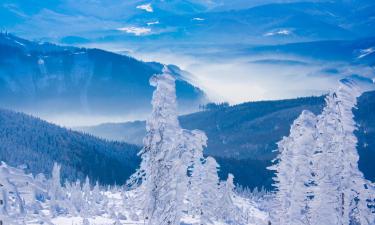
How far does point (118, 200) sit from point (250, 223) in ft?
83.7

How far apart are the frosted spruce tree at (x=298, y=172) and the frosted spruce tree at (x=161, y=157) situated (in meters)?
8.67

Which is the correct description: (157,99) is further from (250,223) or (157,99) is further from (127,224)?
(250,223)

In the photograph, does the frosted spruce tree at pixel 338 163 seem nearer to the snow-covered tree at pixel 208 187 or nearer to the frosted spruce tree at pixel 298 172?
the frosted spruce tree at pixel 298 172

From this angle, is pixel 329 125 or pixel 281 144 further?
pixel 281 144

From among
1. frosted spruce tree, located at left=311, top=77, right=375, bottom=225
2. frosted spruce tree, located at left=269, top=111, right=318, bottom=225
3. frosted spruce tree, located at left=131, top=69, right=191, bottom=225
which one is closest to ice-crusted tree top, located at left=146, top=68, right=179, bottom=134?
frosted spruce tree, located at left=131, top=69, right=191, bottom=225

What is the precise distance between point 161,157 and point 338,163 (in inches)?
455

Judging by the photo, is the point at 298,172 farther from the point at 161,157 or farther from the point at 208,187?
the point at 208,187

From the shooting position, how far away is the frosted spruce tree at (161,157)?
4038 centimetres

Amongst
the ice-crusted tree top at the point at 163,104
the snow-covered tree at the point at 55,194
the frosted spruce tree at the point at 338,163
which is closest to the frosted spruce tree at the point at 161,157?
the ice-crusted tree top at the point at 163,104

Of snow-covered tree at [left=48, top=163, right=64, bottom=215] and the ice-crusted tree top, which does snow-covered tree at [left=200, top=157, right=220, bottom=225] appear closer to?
snow-covered tree at [left=48, top=163, right=64, bottom=215]

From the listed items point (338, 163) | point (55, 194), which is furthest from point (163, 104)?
point (55, 194)

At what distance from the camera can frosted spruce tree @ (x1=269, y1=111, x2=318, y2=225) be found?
45.2 metres

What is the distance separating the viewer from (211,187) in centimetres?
8281

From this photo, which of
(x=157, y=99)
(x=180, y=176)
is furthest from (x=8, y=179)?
(x=180, y=176)
